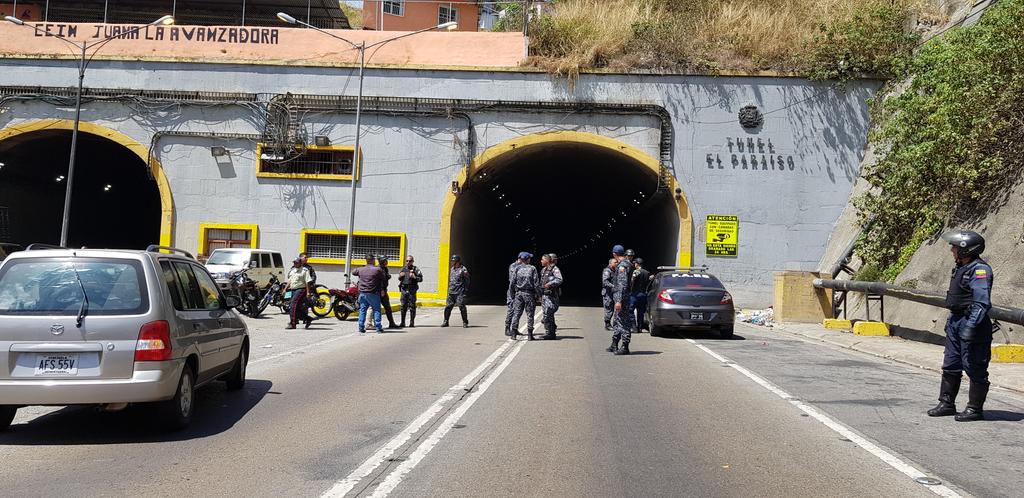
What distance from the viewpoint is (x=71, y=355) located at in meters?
7.21

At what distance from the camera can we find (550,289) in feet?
57.9

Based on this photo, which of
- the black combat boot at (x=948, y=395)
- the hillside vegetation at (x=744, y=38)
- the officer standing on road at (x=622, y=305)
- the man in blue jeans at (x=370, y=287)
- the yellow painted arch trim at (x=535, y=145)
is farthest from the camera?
the yellow painted arch trim at (x=535, y=145)

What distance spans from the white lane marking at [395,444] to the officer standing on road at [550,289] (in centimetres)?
547

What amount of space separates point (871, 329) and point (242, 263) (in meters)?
17.9

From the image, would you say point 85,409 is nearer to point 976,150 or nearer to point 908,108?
point 976,150

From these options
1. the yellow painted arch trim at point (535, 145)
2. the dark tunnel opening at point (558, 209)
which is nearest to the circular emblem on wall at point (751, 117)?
the yellow painted arch trim at point (535, 145)

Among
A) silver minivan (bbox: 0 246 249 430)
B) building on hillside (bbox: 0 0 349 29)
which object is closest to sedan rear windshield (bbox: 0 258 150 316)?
silver minivan (bbox: 0 246 249 430)

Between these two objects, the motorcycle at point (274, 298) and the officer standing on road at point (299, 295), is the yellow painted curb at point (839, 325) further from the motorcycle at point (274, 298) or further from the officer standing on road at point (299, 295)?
the motorcycle at point (274, 298)

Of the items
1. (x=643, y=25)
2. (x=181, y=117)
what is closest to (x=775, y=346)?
(x=643, y=25)

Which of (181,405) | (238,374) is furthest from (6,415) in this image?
(238,374)

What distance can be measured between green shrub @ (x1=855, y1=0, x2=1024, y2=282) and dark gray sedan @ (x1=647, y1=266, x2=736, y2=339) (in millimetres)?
6465

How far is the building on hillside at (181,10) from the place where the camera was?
40.3 m

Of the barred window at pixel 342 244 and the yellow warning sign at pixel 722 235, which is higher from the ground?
the yellow warning sign at pixel 722 235

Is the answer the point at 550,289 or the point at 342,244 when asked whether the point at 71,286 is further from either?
the point at 342,244
